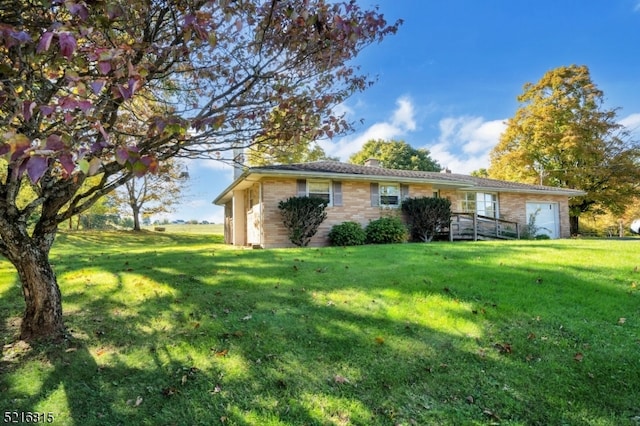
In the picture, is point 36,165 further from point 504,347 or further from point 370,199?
point 370,199

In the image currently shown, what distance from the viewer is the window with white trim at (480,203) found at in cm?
1973

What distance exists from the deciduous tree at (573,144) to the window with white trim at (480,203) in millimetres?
8133

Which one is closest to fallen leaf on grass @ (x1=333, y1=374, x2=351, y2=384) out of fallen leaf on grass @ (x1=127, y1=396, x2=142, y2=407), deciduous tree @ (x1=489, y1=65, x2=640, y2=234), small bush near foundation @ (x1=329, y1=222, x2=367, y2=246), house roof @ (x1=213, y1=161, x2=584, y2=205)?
fallen leaf on grass @ (x1=127, y1=396, x2=142, y2=407)

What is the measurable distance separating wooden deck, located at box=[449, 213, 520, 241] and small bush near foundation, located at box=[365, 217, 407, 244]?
3.06 meters

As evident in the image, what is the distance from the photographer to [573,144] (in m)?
23.4

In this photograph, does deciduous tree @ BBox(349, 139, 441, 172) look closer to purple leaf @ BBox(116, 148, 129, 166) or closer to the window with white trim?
the window with white trim

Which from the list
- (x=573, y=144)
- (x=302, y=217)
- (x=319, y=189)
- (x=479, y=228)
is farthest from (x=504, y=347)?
(x=573, y=144)

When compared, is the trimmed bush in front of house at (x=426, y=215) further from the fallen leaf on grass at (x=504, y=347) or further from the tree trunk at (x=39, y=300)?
the tree trunk at (x=39, y=300)

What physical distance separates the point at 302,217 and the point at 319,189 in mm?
2120

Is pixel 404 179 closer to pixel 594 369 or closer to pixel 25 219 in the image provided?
pixel 594 369

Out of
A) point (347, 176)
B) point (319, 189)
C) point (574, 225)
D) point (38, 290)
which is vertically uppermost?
point (347, 176)

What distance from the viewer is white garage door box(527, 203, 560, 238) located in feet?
68.9

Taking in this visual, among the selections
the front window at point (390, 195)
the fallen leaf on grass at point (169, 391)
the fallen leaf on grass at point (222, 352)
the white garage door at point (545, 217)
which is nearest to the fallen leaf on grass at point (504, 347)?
the fallen leaf on grass at point (222, 352)

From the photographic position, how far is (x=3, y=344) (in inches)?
170
